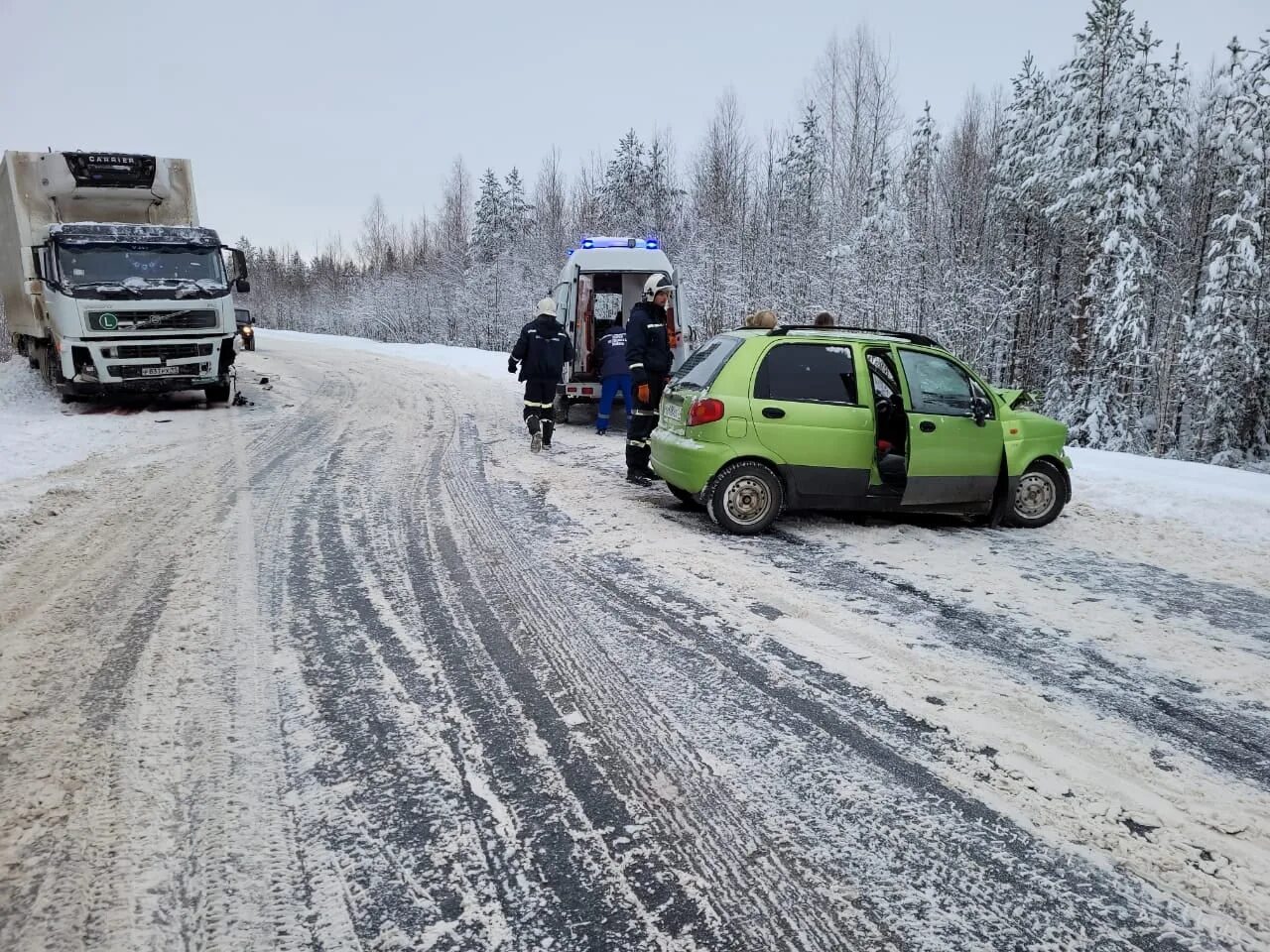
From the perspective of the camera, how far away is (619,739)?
10.7ft

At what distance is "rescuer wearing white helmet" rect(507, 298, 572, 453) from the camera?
1014 centimetres

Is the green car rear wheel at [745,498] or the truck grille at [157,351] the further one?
the truck grille at [157,351]

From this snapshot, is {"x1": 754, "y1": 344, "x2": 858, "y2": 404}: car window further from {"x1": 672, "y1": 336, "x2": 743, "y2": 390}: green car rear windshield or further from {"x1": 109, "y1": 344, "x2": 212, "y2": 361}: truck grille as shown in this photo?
{"x1": 109, "y1": 344, "x2": 212, "y2": 361}: truck grille

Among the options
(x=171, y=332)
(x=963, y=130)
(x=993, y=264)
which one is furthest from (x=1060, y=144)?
(x=171, y=332)

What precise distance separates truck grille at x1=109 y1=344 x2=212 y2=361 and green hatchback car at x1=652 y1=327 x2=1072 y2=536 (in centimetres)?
983

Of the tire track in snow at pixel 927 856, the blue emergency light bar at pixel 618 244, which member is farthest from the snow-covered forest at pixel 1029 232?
the tire track in snow at pixel 927 856

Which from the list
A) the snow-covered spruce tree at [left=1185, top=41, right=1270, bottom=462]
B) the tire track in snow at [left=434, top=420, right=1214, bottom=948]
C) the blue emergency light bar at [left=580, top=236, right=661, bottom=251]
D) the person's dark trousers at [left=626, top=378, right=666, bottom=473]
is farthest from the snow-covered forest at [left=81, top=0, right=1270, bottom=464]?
the tire track in snow at [left=434, top=420, right=1214, bottom=948]

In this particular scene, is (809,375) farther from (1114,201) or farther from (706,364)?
(1114,201)

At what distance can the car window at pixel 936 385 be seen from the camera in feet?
21.9

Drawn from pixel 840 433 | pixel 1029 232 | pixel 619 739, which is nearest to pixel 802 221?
pixel 1029 232

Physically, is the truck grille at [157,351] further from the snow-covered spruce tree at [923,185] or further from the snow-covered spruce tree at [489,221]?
the snow-covered spruce tree at [489,221]

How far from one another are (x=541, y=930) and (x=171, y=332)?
13.1 m

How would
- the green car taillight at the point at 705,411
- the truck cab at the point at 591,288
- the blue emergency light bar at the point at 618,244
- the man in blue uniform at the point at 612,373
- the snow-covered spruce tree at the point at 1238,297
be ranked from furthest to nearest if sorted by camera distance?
the snow-covered spruce tree at the point at 1238,297, the blue emergency light bar at the point at 618,244, the truck cab at the point at 591,288, the man in blue uniform at the point at 612,373, the green car taillight at the point at 705,411

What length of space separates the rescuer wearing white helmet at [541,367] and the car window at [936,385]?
4891 millimetres
